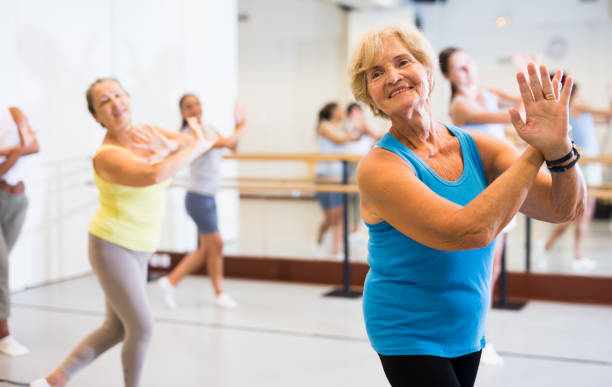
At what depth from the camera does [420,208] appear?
1303 mm

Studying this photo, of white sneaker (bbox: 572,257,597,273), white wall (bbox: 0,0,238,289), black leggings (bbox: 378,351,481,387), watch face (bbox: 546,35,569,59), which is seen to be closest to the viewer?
black leggings (bbox: 378,351,481,387)

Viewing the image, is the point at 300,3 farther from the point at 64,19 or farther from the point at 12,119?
the point at 12,119

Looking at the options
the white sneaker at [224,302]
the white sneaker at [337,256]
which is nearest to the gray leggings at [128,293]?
the white sneaker at [224,302]

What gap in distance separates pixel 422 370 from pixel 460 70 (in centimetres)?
253

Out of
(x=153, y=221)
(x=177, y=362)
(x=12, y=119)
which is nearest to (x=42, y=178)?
(x=12, y=119)

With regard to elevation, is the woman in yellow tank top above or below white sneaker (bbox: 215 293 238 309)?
above

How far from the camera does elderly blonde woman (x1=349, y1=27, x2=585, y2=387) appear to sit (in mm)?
1355

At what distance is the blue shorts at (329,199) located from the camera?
633 centimetres

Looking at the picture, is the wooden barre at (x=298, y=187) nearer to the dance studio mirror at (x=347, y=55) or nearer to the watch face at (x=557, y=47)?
the dance studio mirror at (x=347, y=55)

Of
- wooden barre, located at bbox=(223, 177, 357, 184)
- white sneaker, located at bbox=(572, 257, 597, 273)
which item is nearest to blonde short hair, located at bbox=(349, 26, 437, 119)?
wooden barre, located at bbox=(223, 177, 357, 184)

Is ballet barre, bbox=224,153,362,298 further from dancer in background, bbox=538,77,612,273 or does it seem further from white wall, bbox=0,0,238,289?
dancer in background, bbox=538,77,612,273

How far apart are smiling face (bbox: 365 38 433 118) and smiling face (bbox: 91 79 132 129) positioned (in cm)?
160

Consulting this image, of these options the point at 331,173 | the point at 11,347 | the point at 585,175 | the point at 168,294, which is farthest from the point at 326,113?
the point at 11,347

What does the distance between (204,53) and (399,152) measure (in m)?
6.10
